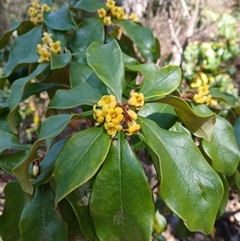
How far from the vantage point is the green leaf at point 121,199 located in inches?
26.9

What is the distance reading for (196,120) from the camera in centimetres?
84

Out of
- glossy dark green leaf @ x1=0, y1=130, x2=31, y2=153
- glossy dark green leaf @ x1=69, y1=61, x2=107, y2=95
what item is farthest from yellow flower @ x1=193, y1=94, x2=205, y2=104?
glossy dark green leaf @ x1=0, y1=130, x2=31, y2=153

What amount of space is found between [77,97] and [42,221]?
29cm

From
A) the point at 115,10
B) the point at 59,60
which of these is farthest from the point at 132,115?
the point at 115,10

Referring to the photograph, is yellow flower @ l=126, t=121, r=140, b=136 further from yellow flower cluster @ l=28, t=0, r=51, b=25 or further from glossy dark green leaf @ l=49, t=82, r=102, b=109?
yellow flower cluster @ l=28, t=0, r=51, b=25

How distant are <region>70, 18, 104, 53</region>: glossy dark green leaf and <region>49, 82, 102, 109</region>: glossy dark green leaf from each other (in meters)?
0.28

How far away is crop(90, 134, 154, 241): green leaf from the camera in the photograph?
0.68 meters

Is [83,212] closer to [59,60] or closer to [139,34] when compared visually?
[59,60]

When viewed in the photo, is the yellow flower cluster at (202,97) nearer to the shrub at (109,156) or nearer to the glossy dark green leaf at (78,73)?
the shrub at (109,156)

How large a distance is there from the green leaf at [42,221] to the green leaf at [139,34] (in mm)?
552

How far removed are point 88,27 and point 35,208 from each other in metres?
0.58

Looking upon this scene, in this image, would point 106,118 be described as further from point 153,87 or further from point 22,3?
point 22,3

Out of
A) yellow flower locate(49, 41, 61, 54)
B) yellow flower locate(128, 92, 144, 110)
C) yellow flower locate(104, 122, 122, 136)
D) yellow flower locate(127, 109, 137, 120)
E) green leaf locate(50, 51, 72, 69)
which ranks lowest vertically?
yellow flower locate(49, 41, 61, 54)

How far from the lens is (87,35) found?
111 centimetres
